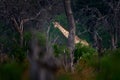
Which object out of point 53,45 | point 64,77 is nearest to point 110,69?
point 64,77

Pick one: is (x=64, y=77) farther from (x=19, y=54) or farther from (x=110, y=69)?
(x=19, y=54)

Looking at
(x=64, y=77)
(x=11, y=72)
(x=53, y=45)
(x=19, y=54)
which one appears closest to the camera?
(x=11, y=72)

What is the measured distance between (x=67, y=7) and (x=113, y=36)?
20.9 feet

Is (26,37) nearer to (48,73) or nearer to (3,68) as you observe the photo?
(3,68)

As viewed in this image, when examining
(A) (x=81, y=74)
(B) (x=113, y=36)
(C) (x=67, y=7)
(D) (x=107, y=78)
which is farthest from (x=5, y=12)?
(D) (x=107, y=78)

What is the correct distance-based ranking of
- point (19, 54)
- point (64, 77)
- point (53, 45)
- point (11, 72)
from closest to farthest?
point (11, 72) → point (64, 77) → point (19, 54) → point (53, 45)

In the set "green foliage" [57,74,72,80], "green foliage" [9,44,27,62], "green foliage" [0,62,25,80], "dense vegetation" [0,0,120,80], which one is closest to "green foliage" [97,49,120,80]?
"dense vegetation" [0,0,120,80]

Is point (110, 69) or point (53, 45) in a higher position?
point (110, 69)

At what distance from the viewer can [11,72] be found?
352 inches

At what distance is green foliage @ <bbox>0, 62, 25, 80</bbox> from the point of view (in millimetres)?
8742

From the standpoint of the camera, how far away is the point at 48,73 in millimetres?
5211

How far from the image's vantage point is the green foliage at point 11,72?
28.7 feet

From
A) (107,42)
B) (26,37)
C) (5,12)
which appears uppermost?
(5,12)

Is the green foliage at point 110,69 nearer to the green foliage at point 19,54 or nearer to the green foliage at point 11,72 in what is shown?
the green foliage at point 11,72
